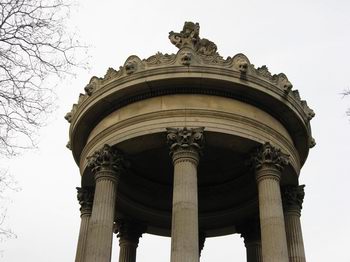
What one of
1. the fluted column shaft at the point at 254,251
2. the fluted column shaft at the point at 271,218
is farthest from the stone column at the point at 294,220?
the fluted column shaft at the point at 254,251

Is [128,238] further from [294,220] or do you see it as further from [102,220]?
[294,220]

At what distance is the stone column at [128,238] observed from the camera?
44.6 meters

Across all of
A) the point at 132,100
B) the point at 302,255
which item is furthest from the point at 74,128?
the point at 302,255

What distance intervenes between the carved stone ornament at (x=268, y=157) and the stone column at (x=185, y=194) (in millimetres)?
4196

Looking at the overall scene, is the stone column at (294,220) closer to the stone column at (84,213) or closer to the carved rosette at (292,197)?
the carved rosette at (292,197)

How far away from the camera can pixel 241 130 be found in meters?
35.6

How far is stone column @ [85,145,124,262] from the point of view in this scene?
3278 centimetres

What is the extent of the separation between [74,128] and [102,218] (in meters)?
8.78

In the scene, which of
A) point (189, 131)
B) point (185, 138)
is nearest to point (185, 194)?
point (185, 138)

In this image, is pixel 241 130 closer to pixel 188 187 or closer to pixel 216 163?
pixel 188 187

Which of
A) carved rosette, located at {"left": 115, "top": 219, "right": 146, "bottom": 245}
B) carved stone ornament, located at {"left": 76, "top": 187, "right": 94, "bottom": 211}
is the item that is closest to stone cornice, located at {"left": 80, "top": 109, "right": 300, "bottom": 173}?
carved stone ornament, located at {"left": 76, "top": 187, "right": 94, "bottom": 211}

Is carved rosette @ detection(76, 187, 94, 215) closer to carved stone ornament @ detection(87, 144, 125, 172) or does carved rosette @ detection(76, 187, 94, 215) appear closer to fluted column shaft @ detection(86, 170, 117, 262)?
carved stone ornament @ detection(87, 144, 125, 172)

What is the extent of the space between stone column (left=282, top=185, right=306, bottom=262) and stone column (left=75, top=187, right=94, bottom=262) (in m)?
14.6

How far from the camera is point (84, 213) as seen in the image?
132 feet
